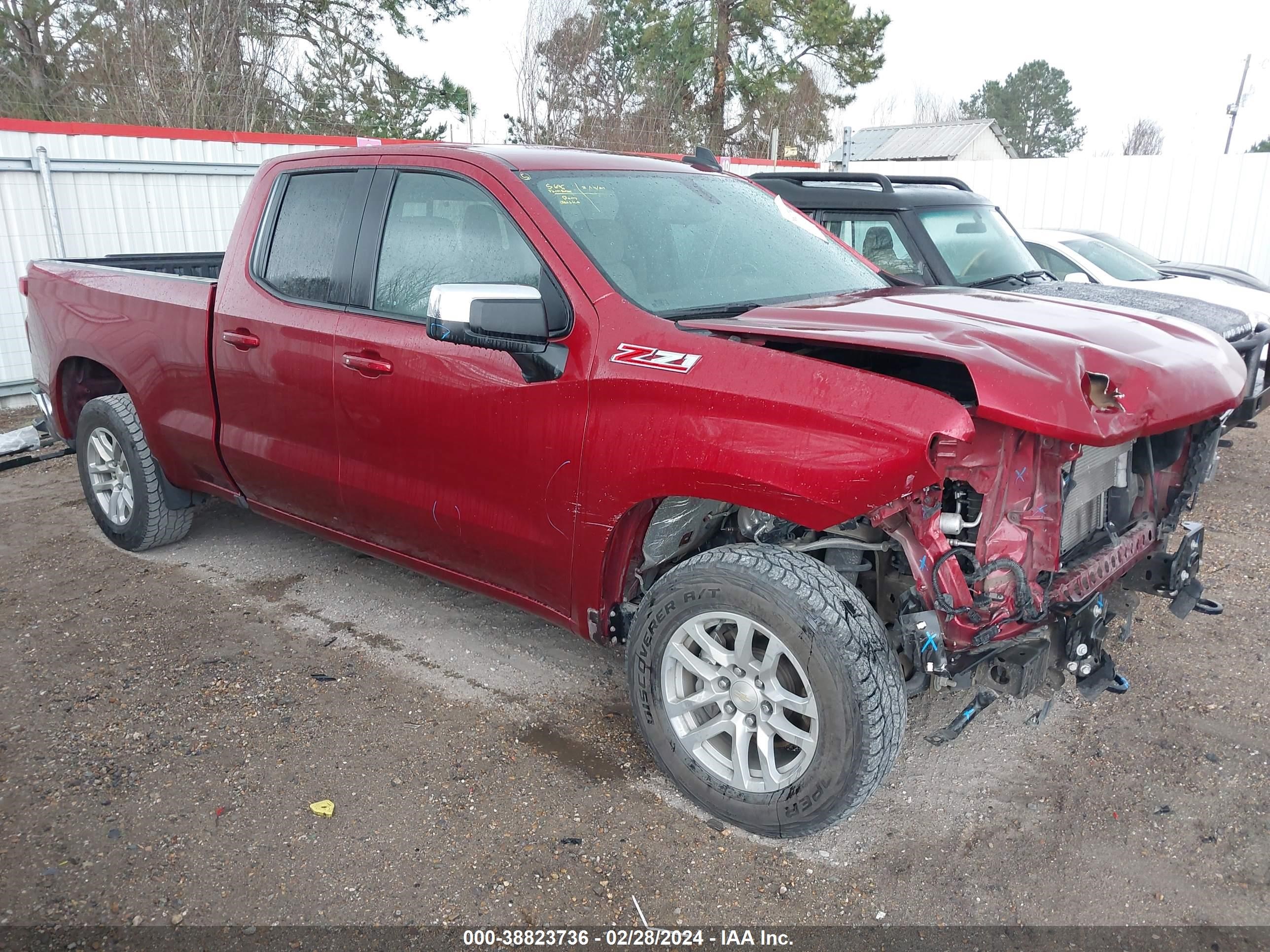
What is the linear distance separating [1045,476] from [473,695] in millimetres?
2207

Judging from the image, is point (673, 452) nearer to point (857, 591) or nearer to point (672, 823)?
point (857, 591)

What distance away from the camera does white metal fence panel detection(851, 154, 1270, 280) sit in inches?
555

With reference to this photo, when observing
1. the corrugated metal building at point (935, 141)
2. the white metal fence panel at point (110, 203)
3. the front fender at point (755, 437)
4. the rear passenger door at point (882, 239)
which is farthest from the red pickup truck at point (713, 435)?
the corrugated metal building at point (935, 141)

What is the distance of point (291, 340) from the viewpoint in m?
3.83

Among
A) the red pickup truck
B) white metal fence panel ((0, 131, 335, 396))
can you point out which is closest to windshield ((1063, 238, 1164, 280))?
the red pickup truck

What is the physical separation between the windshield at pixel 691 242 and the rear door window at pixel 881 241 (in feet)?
8.49

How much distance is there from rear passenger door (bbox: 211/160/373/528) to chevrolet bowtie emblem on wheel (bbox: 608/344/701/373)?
137cm

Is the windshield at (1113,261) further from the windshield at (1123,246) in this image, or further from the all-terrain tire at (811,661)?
the all-terrain tire at (811,661)

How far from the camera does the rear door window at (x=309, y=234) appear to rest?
3.82 m

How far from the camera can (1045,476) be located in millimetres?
2689

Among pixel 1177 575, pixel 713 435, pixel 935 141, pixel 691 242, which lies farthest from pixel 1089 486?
pixel 935 141

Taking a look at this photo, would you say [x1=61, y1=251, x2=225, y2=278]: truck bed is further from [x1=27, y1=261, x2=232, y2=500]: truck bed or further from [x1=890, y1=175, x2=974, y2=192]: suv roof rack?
[x1=890, y1=175, x2=974, y2=192]: suv roof rack

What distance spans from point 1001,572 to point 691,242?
5.11 ft

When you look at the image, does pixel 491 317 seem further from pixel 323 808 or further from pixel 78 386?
pixel 78 386
